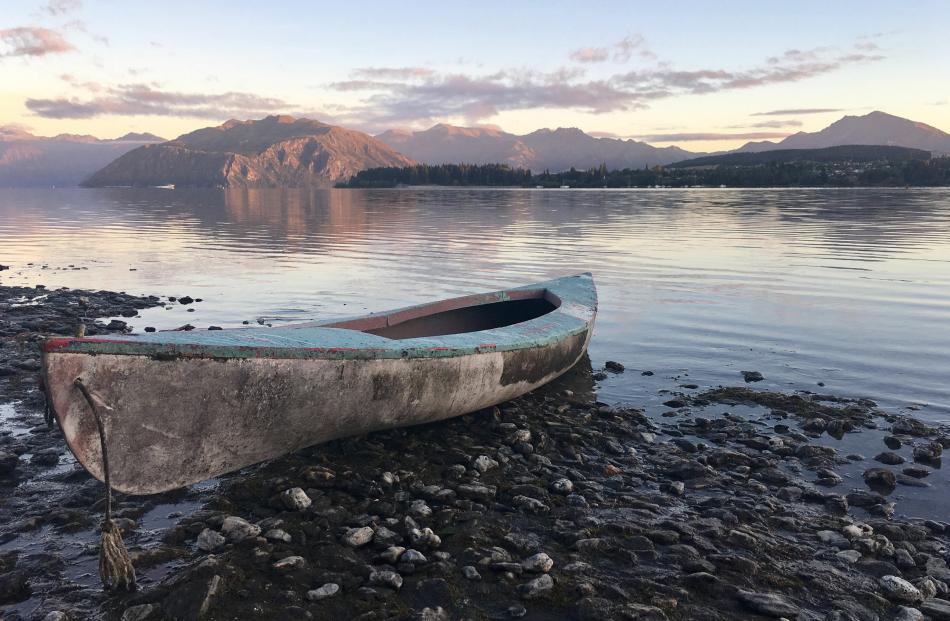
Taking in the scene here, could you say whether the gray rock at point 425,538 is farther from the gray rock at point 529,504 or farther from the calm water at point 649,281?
the calm water at point 649,281

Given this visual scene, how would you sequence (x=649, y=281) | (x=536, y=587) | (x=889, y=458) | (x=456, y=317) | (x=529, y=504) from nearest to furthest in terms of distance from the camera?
1. (x=536, y=587)
2. (x=529, y=504)
3. (x=889, y=458)
4. (x=456, y=317)
5. (x=649, y=281)

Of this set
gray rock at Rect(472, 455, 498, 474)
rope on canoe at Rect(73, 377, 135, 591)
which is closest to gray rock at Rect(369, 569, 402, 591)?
rope on canoe at Rect(73, 377, 135, 591)

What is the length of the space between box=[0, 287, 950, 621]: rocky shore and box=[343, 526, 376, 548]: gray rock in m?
0.03

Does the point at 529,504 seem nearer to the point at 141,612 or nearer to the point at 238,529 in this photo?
the point at 238,529

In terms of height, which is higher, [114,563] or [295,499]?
[114,563]

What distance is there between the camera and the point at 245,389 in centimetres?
740

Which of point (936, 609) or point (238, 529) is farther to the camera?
point (238, 529)

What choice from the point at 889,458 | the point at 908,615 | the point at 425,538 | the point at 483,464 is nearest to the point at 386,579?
the point at 425,538

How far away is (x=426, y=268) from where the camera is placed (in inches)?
1169

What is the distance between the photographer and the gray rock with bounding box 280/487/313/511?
7.49 metres

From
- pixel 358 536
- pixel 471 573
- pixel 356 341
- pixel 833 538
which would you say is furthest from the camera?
→ pixel 356 341

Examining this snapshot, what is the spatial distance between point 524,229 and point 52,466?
4707cm

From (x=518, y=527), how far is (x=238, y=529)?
3043 mm

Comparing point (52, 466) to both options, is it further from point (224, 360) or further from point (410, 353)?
point (410, 353)
